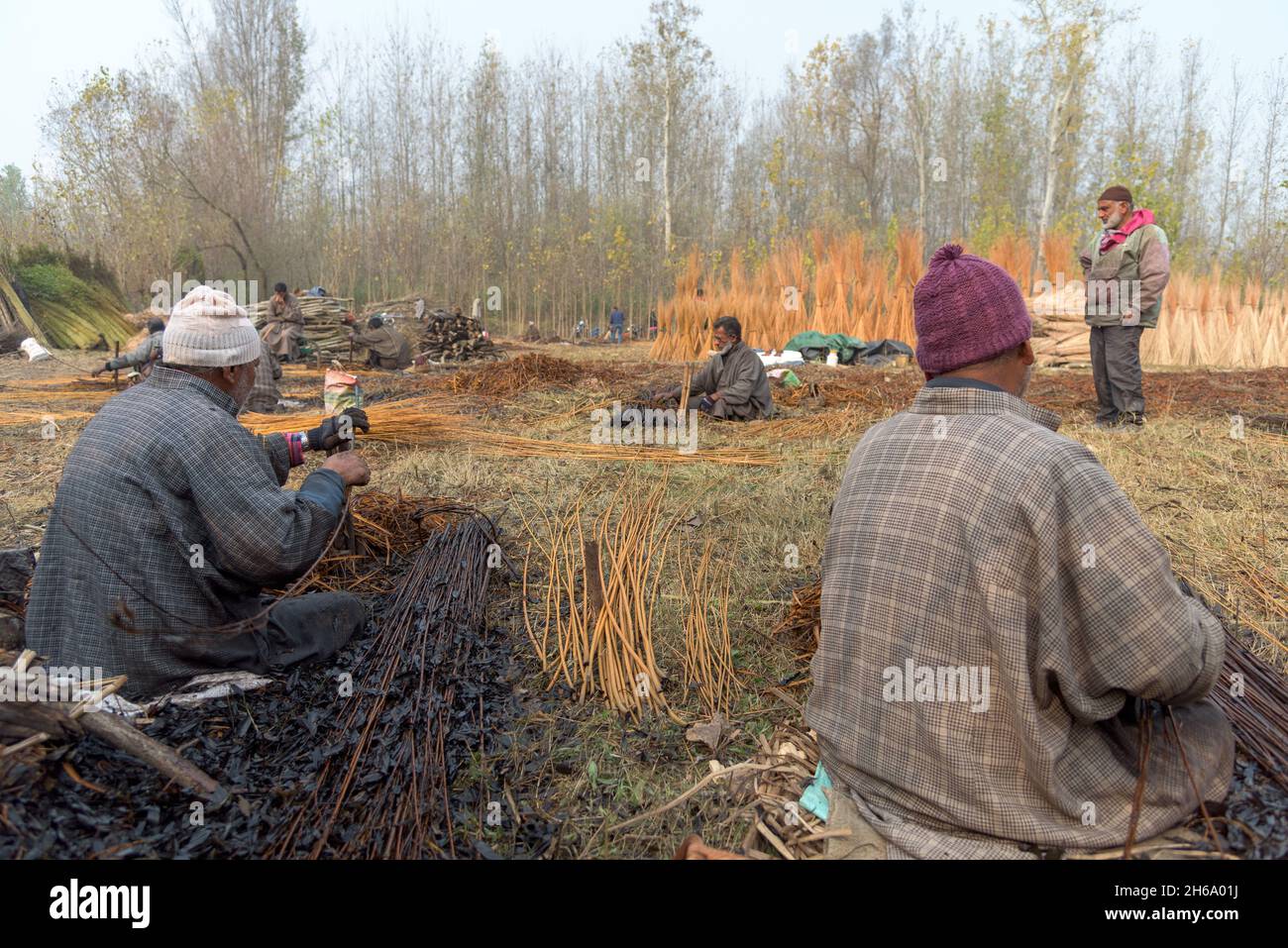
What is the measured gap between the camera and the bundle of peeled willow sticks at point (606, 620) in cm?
288

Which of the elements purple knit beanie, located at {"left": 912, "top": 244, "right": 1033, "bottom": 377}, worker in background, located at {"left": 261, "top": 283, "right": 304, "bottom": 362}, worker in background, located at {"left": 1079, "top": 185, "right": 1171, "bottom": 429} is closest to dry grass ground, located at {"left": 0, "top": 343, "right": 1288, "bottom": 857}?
worker in background, located at {"left": 1079, "top": 185, "right": 1171, "bottom": 429}

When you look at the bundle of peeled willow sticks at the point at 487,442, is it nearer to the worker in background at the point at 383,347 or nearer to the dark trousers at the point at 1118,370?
the dark trousers at the point at 1118,370

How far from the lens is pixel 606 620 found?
3.10 m

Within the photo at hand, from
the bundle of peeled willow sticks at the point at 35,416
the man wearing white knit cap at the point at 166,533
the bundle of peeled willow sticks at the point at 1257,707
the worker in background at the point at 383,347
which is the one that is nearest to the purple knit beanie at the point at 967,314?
the bundle of peeled willow sticks at the point at 1257,707

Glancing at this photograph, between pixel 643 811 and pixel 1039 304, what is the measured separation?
13516 mm

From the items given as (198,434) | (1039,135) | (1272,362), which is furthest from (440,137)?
(198,434)

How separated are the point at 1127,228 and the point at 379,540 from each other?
579 cm

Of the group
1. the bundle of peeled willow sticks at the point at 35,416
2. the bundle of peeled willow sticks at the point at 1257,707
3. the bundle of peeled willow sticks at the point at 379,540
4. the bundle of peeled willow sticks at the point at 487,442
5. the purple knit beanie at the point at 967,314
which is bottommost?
the bundle of peeled willow sticks at the point at 1257,707

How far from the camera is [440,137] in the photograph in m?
26.9

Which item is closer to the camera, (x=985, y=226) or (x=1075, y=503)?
(x=1075, y=503)

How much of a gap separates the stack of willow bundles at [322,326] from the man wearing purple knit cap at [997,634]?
47.2ft

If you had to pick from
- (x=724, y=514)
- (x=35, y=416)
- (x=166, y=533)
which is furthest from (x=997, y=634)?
(x=35, y=416)

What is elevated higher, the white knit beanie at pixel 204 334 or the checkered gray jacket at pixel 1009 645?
the white knit beanie at pixel 204 334
